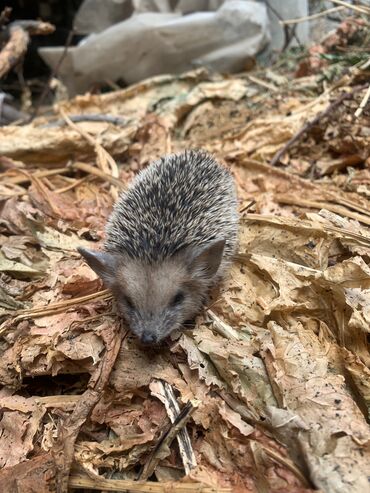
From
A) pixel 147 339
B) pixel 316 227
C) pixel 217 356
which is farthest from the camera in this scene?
pixel 316 227

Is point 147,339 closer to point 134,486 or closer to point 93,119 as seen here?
point 134,486

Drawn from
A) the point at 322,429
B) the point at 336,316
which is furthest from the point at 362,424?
the point at 336,316

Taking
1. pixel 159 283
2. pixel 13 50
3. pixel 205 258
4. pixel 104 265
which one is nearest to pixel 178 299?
pixel 159 283

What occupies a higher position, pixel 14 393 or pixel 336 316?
pixel 336 316

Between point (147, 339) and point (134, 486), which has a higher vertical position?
point (147, 339)

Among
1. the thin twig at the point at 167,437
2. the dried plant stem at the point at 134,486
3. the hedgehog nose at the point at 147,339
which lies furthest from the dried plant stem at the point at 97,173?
the dried plant stem at the point at 134,486

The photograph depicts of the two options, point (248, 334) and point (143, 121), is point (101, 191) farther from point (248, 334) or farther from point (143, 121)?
point (248, 334)

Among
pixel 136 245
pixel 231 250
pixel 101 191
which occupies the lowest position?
pixel 101 191
